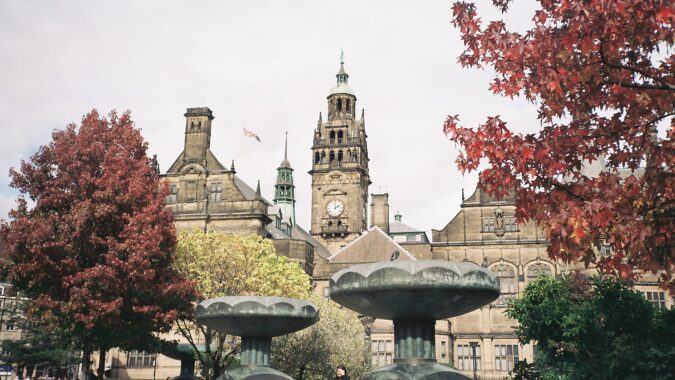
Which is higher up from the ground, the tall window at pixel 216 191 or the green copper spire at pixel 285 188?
the green copper spire at pixel 285 188

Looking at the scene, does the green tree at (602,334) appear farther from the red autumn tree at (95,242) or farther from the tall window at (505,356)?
the tall window at (505,356)

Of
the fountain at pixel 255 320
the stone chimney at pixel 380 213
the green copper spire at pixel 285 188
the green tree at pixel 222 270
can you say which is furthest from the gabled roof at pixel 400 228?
the fountain at pixel 255 320

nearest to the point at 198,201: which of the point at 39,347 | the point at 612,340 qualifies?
the point at 39,347

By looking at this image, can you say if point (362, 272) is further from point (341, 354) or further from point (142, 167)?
point (341, 354)

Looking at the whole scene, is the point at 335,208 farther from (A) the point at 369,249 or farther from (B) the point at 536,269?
(B) the point at 536,269

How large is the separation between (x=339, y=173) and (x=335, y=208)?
3817 mm

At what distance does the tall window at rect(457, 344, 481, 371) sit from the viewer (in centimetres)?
3681

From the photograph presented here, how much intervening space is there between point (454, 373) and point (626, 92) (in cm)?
494

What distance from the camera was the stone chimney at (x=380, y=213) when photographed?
165 ft

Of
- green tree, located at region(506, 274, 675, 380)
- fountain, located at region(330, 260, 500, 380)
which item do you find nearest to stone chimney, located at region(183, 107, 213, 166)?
Answer: green tree, located at region(506, 274, 675, 380)

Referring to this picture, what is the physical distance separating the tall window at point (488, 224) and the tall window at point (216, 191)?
1764 cm

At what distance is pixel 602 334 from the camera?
14.8 m

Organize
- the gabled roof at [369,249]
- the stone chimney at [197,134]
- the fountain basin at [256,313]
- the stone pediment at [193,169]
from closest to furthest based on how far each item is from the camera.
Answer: the fountain basin at [256,313] < the stone pediment at [193,169] < the stone chimney at [197,134] < the gabled roof at [369,249]

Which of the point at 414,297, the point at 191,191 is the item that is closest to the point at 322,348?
the point at 414,297
